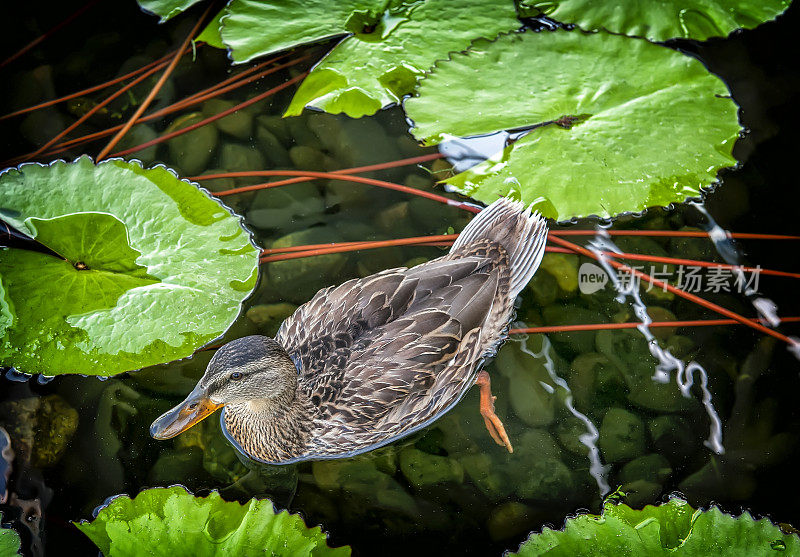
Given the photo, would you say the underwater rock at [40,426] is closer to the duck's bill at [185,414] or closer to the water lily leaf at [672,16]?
the duck's bill at [185,414]

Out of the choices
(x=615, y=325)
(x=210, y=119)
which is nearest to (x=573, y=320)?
(x=615, y=325)

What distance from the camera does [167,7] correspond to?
12.4 feet

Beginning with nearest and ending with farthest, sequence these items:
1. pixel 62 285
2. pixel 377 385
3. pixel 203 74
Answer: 1. pixel 377 385
2. pixel 62 285
3. pixel 203 74

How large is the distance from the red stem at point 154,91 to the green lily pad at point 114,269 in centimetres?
44

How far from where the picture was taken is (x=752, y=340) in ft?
9.81

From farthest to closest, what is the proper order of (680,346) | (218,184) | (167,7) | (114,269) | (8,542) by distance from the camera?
(167,7), (218,184), (680,346), (114,269), (8,542)

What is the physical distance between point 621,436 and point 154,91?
3.03 metres

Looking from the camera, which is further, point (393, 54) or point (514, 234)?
point (393, 54)

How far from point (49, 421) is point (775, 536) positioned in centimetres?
289

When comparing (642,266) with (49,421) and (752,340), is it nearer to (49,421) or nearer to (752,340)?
(752,340)

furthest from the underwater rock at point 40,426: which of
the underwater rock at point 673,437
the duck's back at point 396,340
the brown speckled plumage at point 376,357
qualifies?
the underwater rock at point 673,437

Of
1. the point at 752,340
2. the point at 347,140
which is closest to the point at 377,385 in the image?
the point at 347,140

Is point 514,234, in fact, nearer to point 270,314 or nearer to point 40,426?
point 270,314

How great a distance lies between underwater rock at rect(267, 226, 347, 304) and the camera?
309 cm
